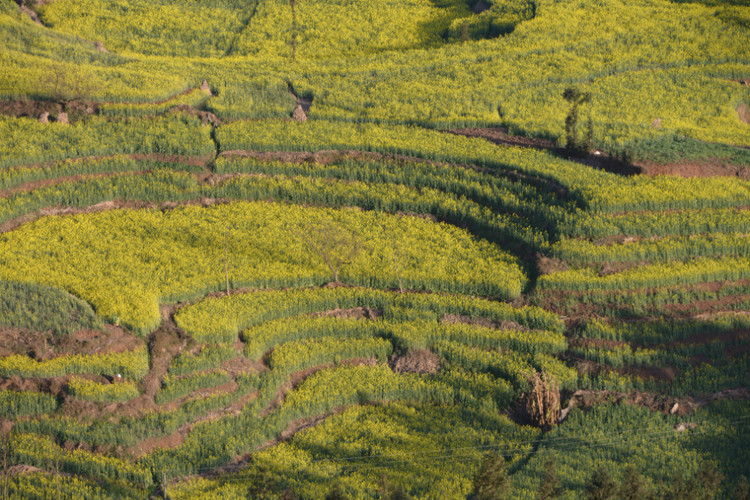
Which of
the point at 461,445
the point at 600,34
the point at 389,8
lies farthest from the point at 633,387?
the point at 389,8

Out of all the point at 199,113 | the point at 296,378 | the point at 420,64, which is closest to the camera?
the point at 296,378

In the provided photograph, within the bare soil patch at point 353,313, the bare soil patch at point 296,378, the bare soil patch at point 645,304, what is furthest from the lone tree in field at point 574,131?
the bare soil patch at point 296,378

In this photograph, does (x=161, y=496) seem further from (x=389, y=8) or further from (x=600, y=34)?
(x=389, y=8)

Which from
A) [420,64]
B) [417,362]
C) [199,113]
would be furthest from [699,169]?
[199,113]

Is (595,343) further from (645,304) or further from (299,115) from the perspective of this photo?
(299,115)

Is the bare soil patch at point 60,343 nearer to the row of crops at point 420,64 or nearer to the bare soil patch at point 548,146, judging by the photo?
the row of crops at point 420,64

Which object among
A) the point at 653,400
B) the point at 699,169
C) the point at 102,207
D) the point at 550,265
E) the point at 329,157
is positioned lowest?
the point at 653,400
